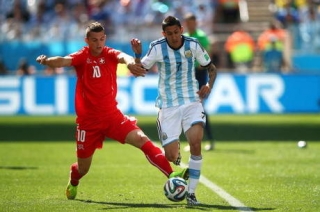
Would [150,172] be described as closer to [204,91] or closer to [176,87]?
[176,87]

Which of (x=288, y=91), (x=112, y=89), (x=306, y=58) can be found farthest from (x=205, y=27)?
(x=112, y=89)

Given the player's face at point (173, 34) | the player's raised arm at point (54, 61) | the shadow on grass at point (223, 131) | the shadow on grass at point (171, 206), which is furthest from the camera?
the shadow on grass at point (223, 131)

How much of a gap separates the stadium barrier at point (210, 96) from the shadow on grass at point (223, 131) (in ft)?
4.51

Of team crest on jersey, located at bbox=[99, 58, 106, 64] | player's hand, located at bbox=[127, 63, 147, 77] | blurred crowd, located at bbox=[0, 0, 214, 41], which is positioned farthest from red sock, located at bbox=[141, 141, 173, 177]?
blurred crowd, located at bbox=[0, 0, 214, 41]

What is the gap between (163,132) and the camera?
11.2 meters

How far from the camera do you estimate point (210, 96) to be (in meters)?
26.3

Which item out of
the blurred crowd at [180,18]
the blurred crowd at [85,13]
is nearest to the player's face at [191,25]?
the blurred crowd at [180,18]

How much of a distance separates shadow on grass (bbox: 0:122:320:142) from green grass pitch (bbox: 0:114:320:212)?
2cm

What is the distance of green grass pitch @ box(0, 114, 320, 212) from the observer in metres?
A: 10.8

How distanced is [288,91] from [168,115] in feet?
51.5

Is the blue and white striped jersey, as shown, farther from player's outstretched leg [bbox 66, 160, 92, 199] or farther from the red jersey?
player's outstretched leg [bbox 66, 160, 92, 199]

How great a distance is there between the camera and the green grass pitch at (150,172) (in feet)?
35.3

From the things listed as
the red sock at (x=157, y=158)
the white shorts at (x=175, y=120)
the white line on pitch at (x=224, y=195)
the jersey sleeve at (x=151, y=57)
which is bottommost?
the white line on pitch at (x=224, y=195)

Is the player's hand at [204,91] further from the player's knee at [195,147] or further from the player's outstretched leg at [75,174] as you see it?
the player's outstretched leg at [75,174]
